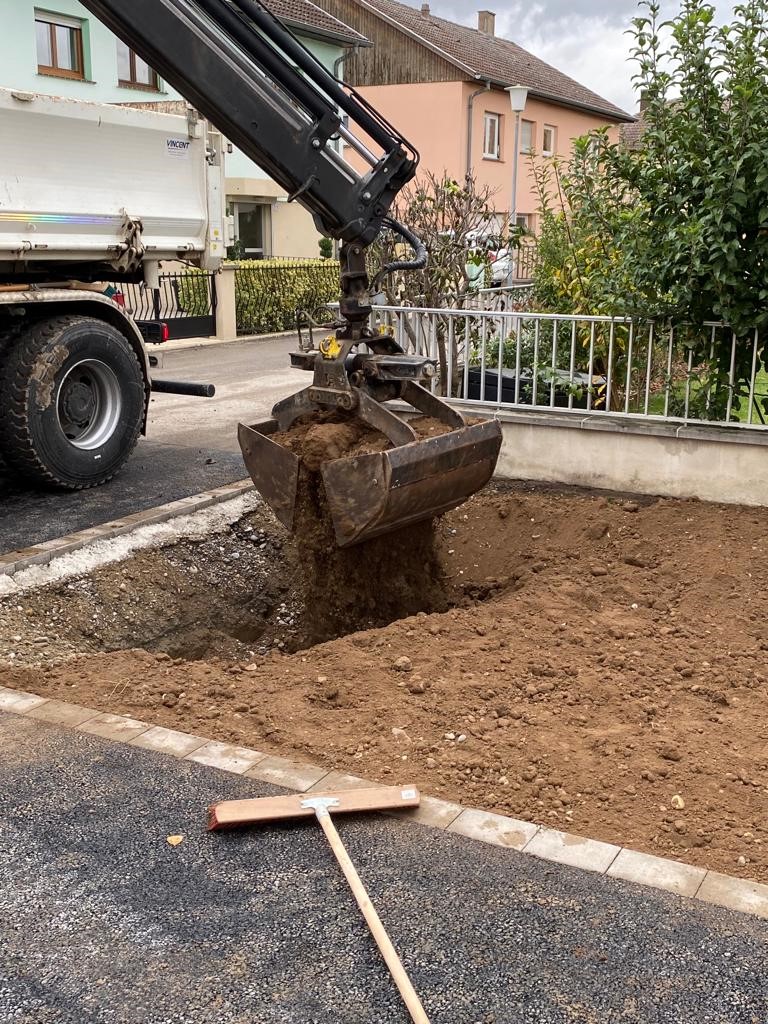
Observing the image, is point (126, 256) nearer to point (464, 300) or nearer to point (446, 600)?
point (464, 300)

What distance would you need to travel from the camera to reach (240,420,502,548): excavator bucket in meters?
5.27

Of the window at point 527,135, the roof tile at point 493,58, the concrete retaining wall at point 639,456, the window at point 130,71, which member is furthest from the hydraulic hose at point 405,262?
the window at point 527,135

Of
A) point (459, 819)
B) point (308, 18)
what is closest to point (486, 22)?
point (308, 18)

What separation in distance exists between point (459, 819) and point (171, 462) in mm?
6074

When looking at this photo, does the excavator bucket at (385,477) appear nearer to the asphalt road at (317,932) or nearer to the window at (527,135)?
the asphalt road at (317,932)

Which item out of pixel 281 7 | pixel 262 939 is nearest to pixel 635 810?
pixel 262 939

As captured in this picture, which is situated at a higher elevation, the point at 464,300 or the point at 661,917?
the point at 464,300

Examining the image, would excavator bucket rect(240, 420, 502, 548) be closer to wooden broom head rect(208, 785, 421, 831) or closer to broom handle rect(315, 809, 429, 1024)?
wooden broom head rect(208, 785, 421, 831)

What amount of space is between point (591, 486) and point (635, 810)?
4.32 metres

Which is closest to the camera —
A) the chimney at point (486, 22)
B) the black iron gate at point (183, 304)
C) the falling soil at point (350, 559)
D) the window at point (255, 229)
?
the falling soil at point (350, 559)

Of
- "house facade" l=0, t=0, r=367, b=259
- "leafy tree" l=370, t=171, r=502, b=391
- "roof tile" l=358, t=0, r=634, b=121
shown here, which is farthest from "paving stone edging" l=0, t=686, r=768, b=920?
"roof tile" l=358, t=0, r=634, b=121

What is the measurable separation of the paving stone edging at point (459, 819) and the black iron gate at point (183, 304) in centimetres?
761

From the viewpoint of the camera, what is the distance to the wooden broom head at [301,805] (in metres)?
3.40

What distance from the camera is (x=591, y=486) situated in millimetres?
7633
